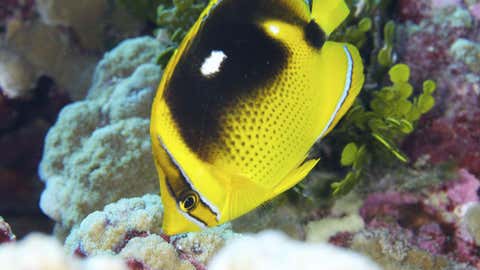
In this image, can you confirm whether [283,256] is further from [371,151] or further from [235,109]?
[371,151]

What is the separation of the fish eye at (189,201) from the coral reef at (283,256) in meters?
0.45

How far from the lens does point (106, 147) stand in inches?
114

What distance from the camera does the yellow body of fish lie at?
149 centimetres

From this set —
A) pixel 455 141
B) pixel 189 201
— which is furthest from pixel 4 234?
pixel 455 141

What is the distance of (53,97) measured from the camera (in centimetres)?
444

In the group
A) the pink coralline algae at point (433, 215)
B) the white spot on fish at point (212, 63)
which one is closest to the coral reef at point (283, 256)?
the white spot on fish at point (212, 63)

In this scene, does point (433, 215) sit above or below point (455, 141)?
below

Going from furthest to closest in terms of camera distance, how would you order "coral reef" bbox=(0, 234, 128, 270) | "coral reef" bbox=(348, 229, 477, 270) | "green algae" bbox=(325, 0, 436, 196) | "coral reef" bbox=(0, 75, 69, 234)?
"coral reef" bbox=(0, 75, 69, 234) < "green algae" bbox=(325, 0, 436, 196) < "coral reef" bbox=(348, 229, 477, 270) < "coral reef" bbox=(0, 234, 128, 270)

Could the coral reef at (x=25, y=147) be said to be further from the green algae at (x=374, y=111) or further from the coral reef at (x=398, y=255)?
the coral reef at (x=398, y=255)

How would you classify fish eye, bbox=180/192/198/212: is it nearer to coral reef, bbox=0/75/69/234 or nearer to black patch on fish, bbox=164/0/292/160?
black patch on fish, bbox=164/0/292/160

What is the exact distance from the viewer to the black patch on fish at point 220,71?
149 centimetres

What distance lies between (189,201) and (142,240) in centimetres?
48

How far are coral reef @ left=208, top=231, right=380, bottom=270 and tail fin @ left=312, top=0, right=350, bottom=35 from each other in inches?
33.6

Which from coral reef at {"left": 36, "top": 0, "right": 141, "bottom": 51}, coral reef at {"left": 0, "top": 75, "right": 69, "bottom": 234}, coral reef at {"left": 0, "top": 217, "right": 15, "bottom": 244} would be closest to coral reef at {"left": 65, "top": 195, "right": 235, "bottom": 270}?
coral reef at {"left": 0, "top": 217, "right": 15, "bottom": 244}
